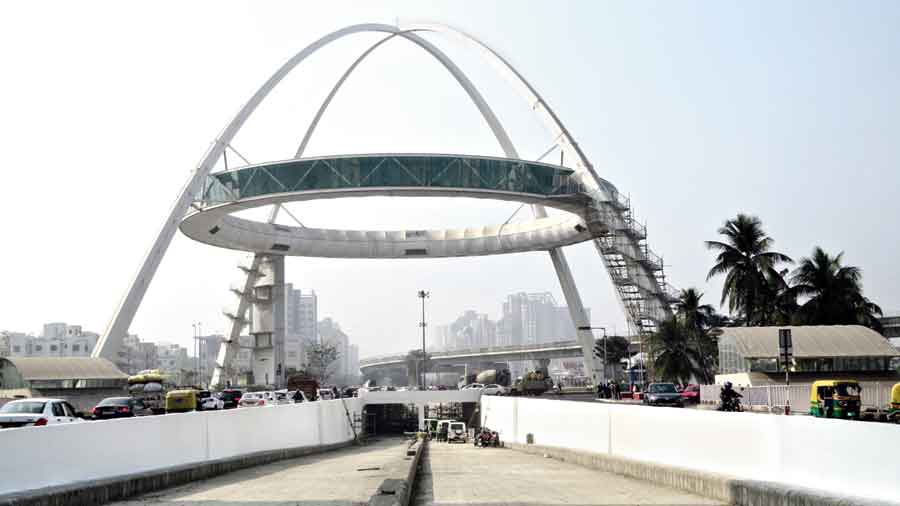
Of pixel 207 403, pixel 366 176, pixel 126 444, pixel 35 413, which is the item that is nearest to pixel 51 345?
pixel 366 176

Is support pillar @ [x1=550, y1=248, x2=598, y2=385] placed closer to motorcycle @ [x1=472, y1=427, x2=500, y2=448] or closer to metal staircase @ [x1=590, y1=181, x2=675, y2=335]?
metal staircase @ [x1=590, y1=181, x2=675, y2=335]

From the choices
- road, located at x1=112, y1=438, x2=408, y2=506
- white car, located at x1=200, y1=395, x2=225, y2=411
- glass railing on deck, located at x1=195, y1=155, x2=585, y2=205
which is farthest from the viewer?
glass railing on deck, located at x1=195, y1=155, x2=585, y2=205

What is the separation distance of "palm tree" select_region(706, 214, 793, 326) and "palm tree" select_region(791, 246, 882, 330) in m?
3.20

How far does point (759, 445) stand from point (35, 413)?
19169 mm

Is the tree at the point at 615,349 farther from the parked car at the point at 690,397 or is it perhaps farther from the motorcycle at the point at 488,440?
the motorcycle at the point at 488,440

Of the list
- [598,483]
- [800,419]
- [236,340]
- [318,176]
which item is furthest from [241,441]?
[236,340]

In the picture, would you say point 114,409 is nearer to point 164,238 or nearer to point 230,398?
point 230,398

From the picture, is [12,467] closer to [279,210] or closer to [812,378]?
[812,378]

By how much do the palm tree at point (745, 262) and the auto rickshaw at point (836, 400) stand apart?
39.9 m

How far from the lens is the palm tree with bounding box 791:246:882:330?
7431cm

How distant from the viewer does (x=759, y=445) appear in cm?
1545

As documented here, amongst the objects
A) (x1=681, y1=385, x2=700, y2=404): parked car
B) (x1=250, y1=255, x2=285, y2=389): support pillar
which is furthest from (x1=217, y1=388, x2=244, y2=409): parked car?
(x1=250, y1=255, x2=285, y2=389): support pillar

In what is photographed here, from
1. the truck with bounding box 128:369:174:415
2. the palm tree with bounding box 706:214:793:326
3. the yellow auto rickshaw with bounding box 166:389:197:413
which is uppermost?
the palm tree with bounding box 706:214:793:326

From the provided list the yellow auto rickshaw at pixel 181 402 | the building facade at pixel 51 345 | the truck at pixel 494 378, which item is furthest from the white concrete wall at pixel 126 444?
the building facade at pixel 51 345
